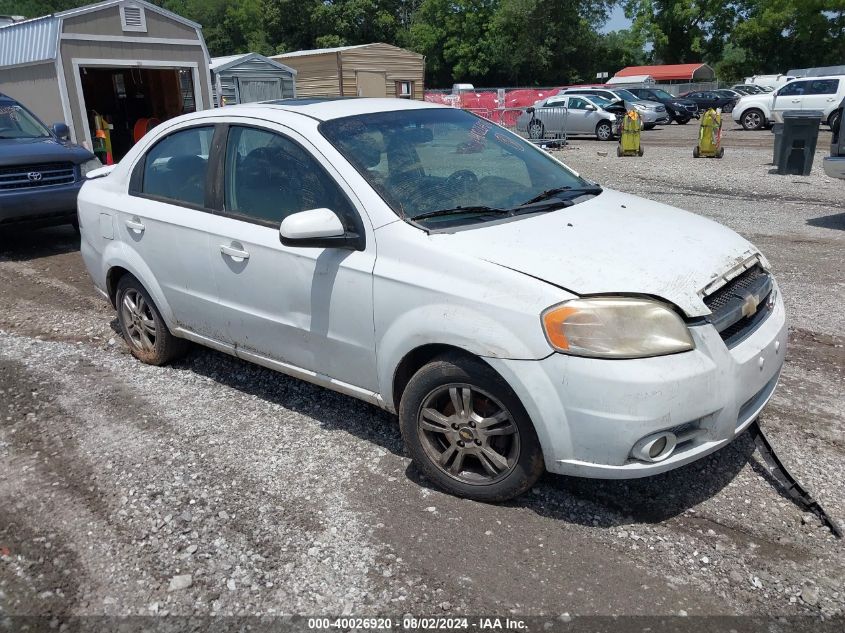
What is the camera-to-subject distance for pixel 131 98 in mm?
19000

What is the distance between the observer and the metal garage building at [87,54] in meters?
14.2

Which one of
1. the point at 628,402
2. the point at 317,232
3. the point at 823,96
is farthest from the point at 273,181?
the point at 823,96

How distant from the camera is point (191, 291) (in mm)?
4340

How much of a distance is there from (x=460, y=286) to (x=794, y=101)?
24.3 metres

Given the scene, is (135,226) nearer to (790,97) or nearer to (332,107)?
(332,107)

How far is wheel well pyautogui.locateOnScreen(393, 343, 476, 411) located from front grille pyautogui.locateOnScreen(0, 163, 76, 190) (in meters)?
6.77

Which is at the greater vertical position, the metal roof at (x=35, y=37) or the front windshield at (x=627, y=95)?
the metal roof at (x=35, y=37)

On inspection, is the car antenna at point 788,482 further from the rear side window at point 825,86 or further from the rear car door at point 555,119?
the rear side window at point 825,86

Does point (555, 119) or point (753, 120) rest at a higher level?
point (555, 119)

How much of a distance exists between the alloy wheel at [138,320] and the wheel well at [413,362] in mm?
2187

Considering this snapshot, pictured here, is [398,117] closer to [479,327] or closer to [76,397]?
[479,327]

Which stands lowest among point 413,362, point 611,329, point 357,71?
point 413,362

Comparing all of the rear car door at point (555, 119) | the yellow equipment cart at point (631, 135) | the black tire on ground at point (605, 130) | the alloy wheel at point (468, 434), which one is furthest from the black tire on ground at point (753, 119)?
the alloy wheel at point (468, 434)

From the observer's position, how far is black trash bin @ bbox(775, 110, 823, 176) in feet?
43.6
